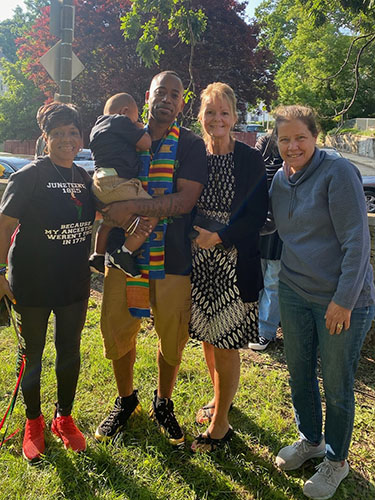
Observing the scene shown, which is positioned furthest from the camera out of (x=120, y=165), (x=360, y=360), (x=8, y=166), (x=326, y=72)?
(x=326, y=72)

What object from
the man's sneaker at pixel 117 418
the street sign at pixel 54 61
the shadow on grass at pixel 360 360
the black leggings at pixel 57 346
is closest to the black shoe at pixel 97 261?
the black leggings at pixel 57 346

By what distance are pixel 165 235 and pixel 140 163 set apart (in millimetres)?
440

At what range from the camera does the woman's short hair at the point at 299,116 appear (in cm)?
205

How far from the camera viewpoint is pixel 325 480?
2191 mm

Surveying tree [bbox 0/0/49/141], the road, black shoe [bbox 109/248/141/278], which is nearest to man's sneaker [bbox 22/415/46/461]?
black shoe [bbox 109/248/141/278]

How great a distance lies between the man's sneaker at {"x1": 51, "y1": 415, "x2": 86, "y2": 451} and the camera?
2.48 meters

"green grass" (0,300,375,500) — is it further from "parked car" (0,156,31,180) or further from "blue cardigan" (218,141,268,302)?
"parked car" (0,156,31,180)

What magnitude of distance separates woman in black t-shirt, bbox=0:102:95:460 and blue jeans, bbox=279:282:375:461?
1.22 metres

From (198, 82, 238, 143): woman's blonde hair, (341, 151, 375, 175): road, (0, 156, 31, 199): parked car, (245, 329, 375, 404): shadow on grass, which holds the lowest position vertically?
(245, 329, 375, 404): shadow on grass

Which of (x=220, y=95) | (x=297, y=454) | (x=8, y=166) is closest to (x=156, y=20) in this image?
(x=220, y=95)

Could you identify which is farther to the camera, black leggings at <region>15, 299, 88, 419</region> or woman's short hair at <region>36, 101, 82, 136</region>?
black leggings at <region>15, 299, 88, 419</region>

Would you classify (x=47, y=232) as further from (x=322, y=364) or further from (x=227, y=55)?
(x=227, y=55)

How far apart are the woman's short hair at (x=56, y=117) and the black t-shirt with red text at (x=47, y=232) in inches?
7.5

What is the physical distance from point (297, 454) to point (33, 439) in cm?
160
